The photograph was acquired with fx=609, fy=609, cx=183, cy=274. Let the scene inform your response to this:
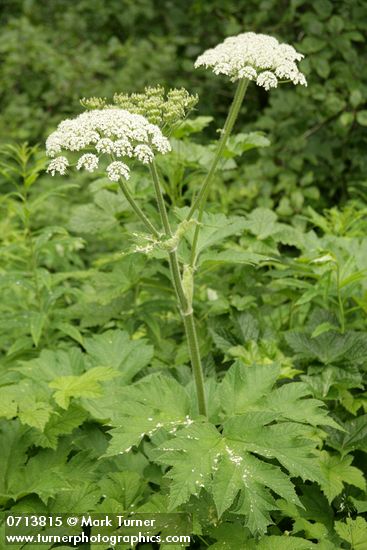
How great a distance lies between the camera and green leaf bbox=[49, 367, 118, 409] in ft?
8.52

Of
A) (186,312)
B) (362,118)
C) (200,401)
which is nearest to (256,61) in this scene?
(186,312)

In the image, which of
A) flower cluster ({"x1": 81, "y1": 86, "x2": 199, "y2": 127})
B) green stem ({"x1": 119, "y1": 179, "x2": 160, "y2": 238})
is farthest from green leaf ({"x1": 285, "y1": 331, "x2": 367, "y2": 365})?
flower cluster ({"x1": 81, "y1": 86, "x2": 199, "y2": 127})

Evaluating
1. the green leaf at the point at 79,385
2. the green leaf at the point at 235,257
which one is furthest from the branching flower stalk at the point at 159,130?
the green leaf at the point at 79,385

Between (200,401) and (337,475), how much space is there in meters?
0.66

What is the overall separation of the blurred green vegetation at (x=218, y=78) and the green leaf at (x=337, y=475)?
8.60ft

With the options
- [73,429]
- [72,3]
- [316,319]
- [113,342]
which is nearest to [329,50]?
[316,319]

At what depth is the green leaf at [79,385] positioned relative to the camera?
260 cm

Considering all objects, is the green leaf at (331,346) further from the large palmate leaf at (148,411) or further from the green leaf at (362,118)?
the green leaf at (362,118)

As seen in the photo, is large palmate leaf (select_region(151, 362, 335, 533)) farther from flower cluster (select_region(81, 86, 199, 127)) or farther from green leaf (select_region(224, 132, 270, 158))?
green leaf (select_region(224, 132, 270, 158))

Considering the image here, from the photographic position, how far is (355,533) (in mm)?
2357

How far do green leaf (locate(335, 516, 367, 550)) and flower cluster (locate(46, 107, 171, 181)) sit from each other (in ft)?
5.20

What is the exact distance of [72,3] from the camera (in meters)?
8.54

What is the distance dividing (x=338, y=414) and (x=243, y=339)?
23.9 inches

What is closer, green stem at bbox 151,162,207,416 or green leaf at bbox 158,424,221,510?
green leaf at bbox 158,424,221,510
